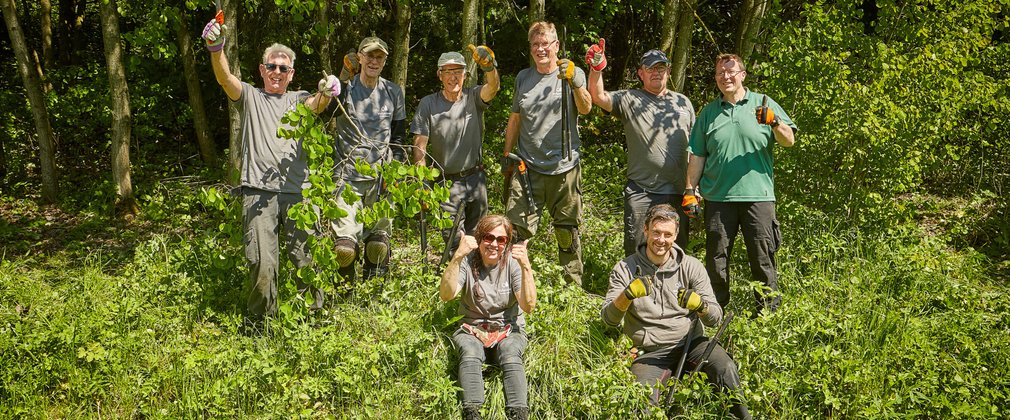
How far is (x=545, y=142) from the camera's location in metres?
5.07

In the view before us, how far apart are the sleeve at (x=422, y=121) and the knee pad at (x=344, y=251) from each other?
0.82m

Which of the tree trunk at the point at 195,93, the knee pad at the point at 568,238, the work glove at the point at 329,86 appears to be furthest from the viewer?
the tree trunk at the point at 195,93

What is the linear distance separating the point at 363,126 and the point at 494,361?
1680 millimetres

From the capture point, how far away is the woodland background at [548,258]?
165 inches

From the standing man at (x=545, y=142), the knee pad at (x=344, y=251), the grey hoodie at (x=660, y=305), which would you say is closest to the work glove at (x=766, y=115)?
the grey hoodie at (x=660, y=305)

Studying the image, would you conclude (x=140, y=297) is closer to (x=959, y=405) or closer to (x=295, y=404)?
(x=295, y=404)

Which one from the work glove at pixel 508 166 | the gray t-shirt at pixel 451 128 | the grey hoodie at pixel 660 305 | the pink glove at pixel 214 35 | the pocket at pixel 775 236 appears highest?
the pink glove at pixel 214 35

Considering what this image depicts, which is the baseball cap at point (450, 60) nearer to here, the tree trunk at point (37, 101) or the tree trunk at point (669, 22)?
the tree trunk at point (669, 22)

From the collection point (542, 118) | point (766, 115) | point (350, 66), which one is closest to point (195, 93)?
point (350, 66)

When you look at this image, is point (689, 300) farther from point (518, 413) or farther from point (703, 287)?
point (518, 413)

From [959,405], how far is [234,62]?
580 centimetres

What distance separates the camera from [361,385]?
165 inches

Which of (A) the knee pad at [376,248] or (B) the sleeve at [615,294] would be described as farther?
(A) the knee pad at [376,248]

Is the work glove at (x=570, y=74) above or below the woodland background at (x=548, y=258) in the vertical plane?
above
